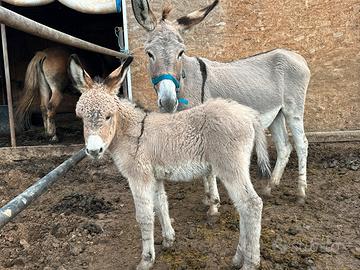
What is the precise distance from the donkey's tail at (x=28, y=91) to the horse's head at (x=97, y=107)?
4.74 meters

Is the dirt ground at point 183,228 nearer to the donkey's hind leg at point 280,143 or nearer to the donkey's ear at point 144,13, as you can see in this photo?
the donkey's hind leg at point 280,143

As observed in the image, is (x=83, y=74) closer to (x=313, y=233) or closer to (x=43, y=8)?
(x=313, y=233)

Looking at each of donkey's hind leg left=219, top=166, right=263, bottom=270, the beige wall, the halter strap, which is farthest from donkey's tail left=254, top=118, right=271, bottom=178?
the beige wall

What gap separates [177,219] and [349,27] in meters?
4.53

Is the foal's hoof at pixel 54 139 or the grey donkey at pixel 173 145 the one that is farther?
the foal's hoof at pixel 54 139

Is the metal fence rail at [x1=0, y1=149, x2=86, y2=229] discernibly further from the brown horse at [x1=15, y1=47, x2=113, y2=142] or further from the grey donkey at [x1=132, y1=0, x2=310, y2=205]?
the brown horse at [x1=15, y1=47, x2=113, y2=142]

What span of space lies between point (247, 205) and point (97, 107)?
134 centimetres

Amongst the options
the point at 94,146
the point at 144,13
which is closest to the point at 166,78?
the point at 144,13

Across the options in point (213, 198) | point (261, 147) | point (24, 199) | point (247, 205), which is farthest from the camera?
point (213, 198)

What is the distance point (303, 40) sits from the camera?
17.9 feet

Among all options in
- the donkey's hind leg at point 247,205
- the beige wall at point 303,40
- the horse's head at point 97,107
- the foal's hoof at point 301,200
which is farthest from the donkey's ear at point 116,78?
the beige wall at point 303,40

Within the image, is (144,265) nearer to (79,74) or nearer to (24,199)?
(24,199)

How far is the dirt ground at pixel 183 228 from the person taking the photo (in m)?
2.62

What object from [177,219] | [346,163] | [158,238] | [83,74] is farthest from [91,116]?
[346,163]
